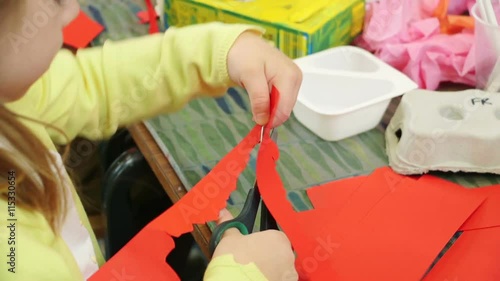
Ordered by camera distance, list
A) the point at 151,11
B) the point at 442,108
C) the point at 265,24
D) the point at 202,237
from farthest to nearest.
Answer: the point at 151,11, the point at 265,24, the point at 442,108, the point at 202,237

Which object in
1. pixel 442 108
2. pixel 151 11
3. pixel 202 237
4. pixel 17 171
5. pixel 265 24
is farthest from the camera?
pixel 151 11

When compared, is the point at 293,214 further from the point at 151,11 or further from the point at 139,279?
the point at 151,11

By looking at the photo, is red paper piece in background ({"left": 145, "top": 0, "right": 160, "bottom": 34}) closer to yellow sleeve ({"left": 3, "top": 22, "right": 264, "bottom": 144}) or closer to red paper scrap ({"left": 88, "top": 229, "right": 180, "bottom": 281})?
yellow sleeve ({"left": 3, "top": 22, "right": 264, "bottom": 144})

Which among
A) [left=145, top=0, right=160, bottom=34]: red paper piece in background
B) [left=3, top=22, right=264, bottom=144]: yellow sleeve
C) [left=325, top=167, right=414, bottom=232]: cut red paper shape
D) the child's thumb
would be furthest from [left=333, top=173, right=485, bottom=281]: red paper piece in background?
[left=145, top=0, right=160, bottom=34]: red paper piece in background

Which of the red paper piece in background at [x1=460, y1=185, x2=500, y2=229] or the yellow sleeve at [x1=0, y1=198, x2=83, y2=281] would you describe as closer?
the yellow sleeve at [x1=0, y1=198, x2=83, y2=281]

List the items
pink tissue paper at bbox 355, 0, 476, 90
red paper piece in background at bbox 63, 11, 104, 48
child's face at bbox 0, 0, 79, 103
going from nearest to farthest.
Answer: child's face at bbox 0, 0, 79, 103
pink tissue paper at bbox 355, 0, 476, 90
red paper piece in background at bbox 63, 11, 104, 48

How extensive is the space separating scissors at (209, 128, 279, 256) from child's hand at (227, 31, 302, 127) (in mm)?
78

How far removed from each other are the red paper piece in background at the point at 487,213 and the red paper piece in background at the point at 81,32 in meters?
0.62

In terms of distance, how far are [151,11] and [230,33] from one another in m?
0.38

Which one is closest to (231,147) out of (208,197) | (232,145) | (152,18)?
(232,145)

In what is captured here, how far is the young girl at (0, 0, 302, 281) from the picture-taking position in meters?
0.46

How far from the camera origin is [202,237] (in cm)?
59

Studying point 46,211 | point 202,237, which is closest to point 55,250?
point 46,211

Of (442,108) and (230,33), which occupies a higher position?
(230,33)
